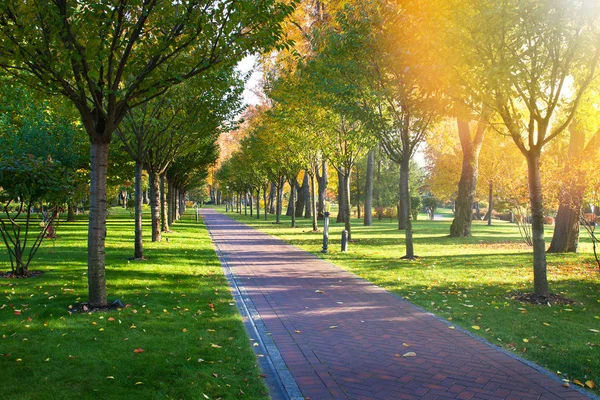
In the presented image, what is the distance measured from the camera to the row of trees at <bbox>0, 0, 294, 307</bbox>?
5957 millimetres

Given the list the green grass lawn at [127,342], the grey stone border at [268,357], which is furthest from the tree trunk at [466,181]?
the grey stone border at [268,357]

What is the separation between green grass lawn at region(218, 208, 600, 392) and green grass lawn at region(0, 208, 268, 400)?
9.93 feet

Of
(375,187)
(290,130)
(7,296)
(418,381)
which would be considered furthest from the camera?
(375,187)

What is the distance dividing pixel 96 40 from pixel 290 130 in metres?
16.0

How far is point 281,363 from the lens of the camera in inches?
192

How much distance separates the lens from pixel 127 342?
5.34m

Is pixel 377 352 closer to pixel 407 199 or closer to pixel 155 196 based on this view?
pixel 407 199

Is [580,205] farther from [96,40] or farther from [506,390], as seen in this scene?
[96,40]

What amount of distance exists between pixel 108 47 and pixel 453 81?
5.33 meters

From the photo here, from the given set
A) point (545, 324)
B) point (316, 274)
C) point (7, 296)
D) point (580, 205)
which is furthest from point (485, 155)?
point (7, 296)

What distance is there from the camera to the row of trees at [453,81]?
7.22 metres

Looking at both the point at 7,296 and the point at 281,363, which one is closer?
the point at 281,363

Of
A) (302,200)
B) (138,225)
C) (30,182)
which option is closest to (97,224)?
(30,182)

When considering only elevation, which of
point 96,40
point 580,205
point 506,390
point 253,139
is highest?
point 253,139
